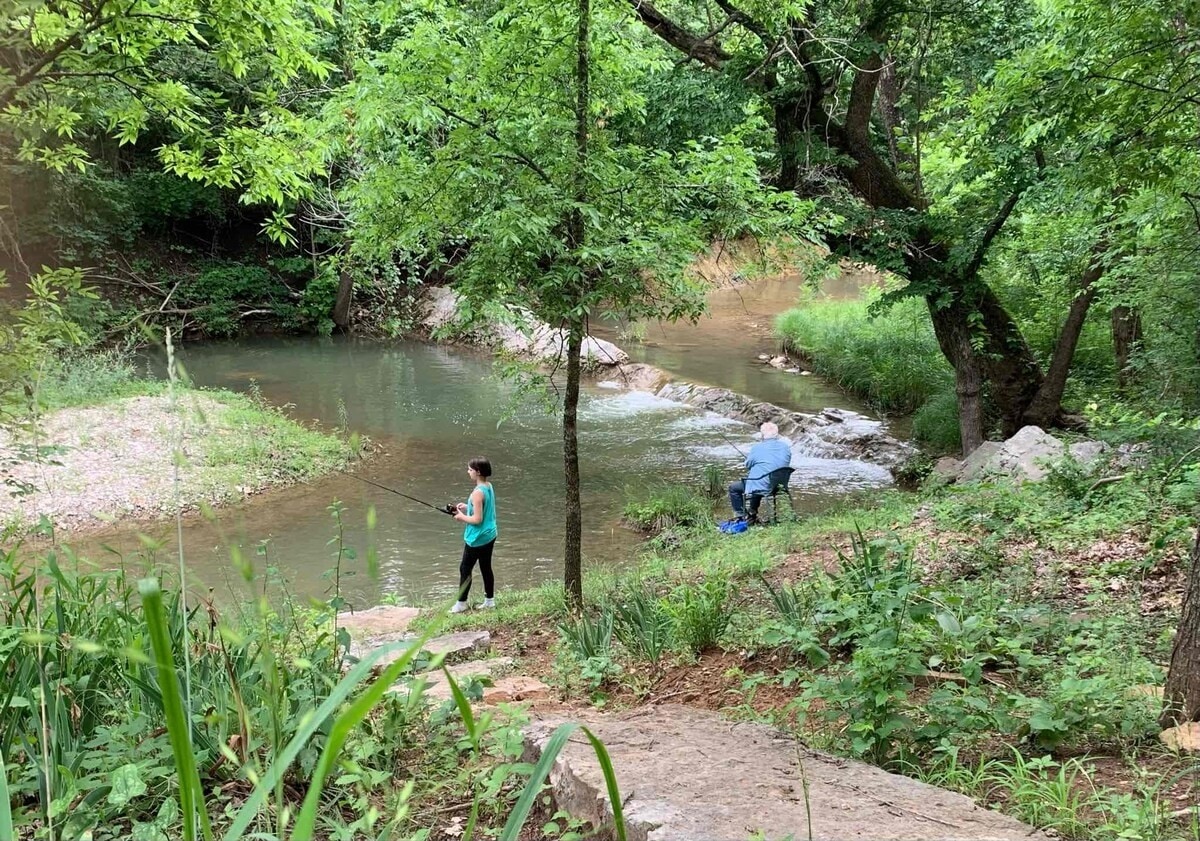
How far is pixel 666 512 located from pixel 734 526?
111 centimetres

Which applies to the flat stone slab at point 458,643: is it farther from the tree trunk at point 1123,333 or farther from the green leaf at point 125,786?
the tree trunk at point 1123,333

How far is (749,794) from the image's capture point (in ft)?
6.93

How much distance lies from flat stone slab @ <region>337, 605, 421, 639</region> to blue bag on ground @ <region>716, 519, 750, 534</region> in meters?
3.99

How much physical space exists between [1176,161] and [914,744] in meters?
6.01

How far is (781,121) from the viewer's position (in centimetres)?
1023

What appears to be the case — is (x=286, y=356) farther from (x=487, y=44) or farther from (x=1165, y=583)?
(x=1165, y=583)

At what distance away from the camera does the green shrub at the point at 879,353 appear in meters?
15.3

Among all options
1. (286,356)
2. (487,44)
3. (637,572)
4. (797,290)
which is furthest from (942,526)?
(797,290)

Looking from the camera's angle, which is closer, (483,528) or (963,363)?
(483,528)

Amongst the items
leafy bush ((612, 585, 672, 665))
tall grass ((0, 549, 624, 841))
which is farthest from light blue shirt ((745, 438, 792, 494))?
tall grass ((0, 549, 624, 841))

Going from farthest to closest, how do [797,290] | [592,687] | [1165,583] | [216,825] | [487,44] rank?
[797,290], [487,44], [1165,583], [592,687], [216,825]

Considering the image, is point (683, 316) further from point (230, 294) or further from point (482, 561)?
point (230, 294)

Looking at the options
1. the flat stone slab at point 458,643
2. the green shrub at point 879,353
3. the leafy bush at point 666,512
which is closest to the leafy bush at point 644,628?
the flat stone slab at point 458,643

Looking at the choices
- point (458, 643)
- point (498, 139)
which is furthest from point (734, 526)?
point (498, 139)
